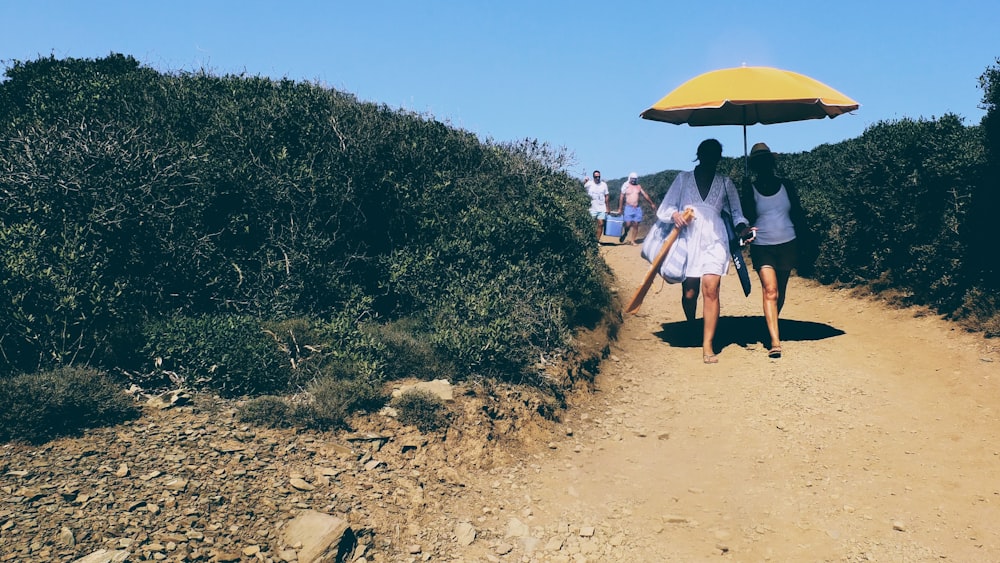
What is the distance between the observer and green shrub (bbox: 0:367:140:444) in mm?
4750

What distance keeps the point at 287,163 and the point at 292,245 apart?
1.00m

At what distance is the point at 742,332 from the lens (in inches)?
330

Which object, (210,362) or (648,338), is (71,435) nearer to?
(210,362)

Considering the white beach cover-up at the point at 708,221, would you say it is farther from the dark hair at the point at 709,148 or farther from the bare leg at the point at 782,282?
the bare leg at the point at 782,282

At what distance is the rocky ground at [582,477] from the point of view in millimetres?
4105

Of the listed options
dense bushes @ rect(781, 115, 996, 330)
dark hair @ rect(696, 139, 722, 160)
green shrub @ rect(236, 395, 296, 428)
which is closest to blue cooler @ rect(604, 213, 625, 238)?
dense bushes @ rect(781, 115, 996, 330)

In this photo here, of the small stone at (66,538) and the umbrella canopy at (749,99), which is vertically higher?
the umbrella canopy at (749,99)

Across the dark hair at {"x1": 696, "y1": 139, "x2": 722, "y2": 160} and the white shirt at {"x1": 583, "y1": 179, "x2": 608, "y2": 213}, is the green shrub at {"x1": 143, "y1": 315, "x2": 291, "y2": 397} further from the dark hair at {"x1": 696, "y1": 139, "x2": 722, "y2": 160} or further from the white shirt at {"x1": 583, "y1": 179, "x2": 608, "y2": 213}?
the white shirt at {"x1": 583, "y1": 179, "x2": 608, "y2": 213}

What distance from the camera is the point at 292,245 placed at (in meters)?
7.71

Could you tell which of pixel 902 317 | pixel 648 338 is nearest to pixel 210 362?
pixel 648 338

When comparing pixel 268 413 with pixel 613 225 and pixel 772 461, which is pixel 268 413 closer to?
pixel 772 461

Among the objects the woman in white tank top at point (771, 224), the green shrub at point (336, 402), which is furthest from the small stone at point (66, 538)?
A: the woman in white tank top at point (771, 224)

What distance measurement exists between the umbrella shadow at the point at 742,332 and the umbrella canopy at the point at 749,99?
2405mm

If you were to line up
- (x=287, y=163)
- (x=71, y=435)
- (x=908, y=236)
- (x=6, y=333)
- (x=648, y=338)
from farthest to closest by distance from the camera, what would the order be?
(x=908, y=236), (x=648, y=338), (x=287, y=163), (x=6, y=333), (x=71, y=435)
